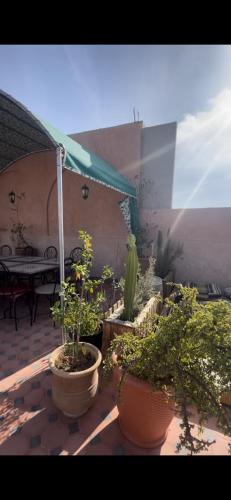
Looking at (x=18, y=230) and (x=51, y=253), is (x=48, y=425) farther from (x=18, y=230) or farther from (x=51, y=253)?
(x=18, y=230)

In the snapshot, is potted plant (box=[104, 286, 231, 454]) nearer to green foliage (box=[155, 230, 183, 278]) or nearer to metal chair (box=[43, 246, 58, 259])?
green foliage (box=[155, 230, 183, 278])

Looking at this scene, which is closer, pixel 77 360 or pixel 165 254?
pixel 77 360

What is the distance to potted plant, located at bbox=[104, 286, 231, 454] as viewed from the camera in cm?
99

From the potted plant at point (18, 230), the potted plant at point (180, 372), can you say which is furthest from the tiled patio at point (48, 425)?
the potted plant at point (18, 230)

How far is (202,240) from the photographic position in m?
4.72

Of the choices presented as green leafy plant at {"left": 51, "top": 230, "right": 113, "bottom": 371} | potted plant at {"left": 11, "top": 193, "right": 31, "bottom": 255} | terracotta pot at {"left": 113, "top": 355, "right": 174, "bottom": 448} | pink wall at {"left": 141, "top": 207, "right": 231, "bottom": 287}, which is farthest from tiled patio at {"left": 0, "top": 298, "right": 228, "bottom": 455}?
potted plant at {"left": 11, "top": 193, "right": 31, "bottom": 255}

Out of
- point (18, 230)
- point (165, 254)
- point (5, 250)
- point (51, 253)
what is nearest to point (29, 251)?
point (51, 253)

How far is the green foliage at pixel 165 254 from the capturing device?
4.52m

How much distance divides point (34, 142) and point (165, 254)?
3.74 m

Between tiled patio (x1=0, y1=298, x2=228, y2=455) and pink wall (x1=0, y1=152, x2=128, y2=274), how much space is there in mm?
3601

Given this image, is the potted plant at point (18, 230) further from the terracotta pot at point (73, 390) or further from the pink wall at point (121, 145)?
the terracotta pot at point (73, 390)

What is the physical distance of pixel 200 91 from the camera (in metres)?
3.10

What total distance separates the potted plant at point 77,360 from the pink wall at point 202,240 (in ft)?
11.6
